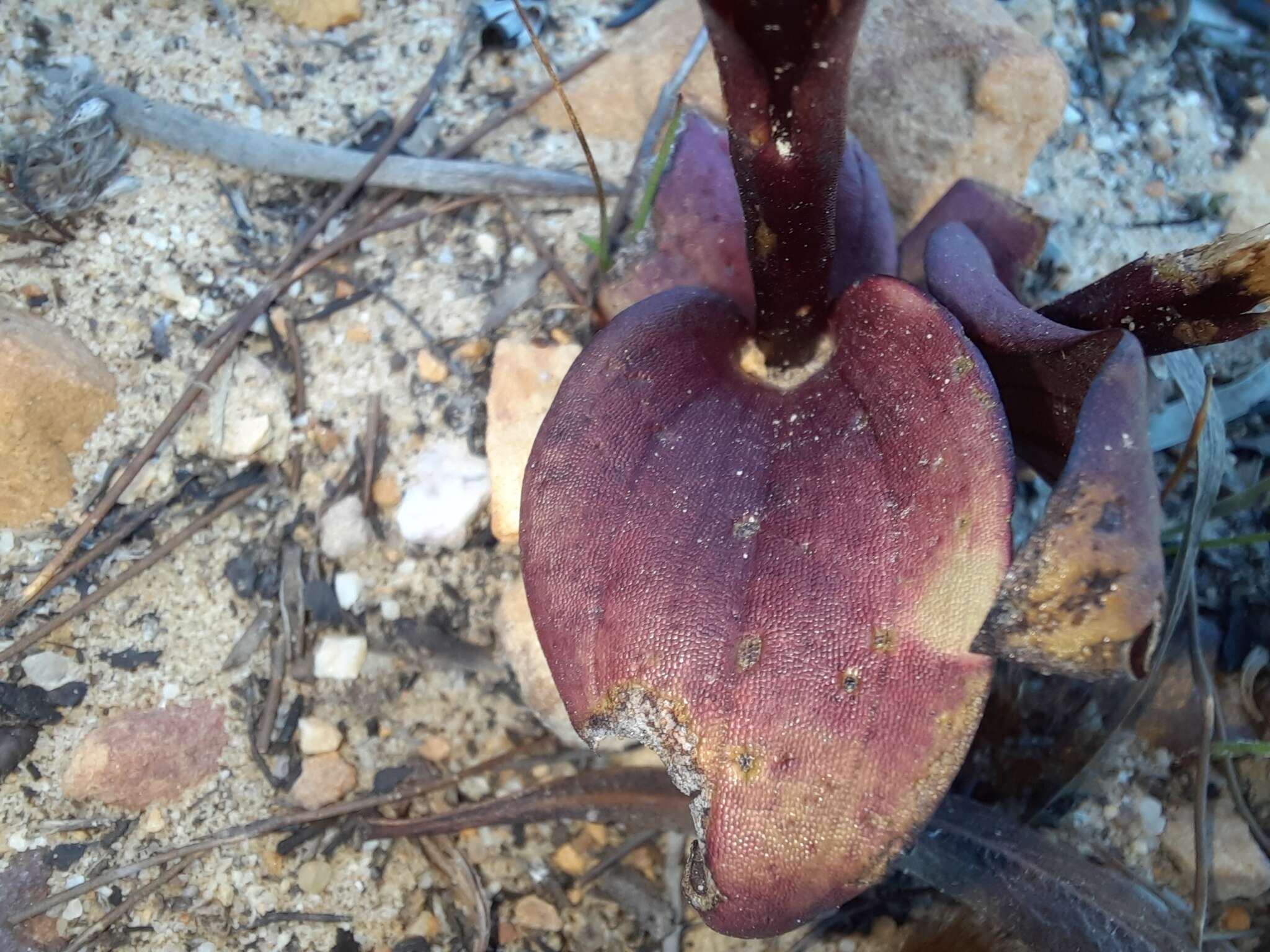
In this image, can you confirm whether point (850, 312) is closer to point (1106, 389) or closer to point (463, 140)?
point (1106, 389)

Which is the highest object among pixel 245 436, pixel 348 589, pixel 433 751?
pixel 245 436

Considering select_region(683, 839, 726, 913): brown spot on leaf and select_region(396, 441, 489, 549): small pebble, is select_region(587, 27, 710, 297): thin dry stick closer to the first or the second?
select_region(396, 441, 489, 549): small pebble

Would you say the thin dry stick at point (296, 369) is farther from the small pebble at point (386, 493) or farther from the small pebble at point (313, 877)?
the small pebble at point (313, 877)

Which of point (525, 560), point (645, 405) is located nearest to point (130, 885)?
point (525, 560)

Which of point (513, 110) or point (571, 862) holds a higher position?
point (513, 110)

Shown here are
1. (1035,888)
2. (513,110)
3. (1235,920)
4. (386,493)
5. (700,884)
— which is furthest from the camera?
(513,110)

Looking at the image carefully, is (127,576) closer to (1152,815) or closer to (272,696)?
(272,696)

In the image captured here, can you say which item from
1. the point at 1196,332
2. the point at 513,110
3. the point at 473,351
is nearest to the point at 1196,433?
the point at 1196,332
